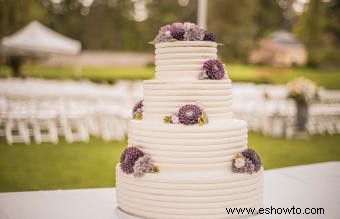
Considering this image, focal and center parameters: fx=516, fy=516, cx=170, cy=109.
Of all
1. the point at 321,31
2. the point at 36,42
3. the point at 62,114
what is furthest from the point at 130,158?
the point at 321,31

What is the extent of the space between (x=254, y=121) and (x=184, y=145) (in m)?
10.6

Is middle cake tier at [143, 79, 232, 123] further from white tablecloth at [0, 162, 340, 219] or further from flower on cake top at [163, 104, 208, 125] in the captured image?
white tablecloth at [0, 162, 340, 219]

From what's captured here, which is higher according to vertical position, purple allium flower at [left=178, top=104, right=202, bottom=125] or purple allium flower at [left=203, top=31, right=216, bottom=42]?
purple allium flower at [left=203, top=31, right=216, bottom=42]

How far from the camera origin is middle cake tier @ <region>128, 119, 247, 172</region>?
4734 mm

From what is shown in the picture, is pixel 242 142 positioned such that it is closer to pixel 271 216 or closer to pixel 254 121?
pixel 271 216

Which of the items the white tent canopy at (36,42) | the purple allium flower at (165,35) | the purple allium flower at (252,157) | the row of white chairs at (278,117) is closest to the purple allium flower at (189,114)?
the purple allium flower at (252,157)

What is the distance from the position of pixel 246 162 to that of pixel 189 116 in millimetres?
700

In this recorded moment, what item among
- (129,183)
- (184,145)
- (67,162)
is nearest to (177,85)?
(184,145)

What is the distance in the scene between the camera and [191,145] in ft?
15.5

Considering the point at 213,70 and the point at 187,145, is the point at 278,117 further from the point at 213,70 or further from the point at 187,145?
the point at 187,145

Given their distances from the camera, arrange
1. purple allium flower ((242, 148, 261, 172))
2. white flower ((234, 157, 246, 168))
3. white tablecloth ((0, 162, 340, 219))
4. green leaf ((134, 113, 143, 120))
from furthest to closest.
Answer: green leaf ((134, 113, 143, 120)) < white tablecloth ((0, 162, 340, 219)) < purple allium flower ((242, 148, 261, 172)) < white flower ((234, 157, 246, 168))

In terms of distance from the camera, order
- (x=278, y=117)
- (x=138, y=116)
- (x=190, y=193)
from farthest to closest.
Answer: (x=278, y=117), (x=138, y=116), (x=190, y=193)

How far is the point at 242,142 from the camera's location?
503cm

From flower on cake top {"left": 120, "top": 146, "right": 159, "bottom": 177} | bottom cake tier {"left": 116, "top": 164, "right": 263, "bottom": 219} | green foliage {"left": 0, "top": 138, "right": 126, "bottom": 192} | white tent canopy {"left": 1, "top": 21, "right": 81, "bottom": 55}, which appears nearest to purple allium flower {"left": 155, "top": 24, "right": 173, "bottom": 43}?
flower on cake top {"left": 120, "top": 146, "right": 159, "bottom": 177}
